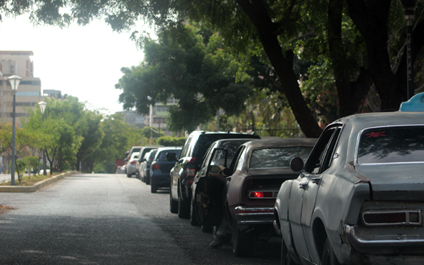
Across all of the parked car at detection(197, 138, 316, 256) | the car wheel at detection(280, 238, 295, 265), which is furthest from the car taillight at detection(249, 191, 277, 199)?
the car wheel at detection(280, 238, 295, 265)

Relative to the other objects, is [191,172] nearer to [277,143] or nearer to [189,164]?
[189,164]

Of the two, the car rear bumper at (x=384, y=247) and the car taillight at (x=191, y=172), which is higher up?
the car rear bumper at (x=384, y=247)

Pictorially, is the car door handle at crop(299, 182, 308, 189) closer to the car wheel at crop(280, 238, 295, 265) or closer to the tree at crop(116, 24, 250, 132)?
the car wheel at crop(280, 238, 295, 265)

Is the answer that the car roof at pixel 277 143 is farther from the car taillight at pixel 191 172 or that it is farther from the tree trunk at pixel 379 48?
→ the tree trunk at pixel 379 48

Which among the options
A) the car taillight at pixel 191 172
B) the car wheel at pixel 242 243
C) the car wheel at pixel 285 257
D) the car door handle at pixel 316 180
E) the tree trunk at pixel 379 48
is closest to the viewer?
the car door handle at pixel 316 180

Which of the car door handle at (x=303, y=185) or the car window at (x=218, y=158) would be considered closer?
the car door handle at (x=303, y=185)

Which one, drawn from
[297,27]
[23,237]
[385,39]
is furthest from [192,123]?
[23,237]

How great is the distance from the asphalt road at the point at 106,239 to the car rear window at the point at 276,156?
4.27 feet

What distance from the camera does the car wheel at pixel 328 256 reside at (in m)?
4.76

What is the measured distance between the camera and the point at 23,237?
10.4 meters

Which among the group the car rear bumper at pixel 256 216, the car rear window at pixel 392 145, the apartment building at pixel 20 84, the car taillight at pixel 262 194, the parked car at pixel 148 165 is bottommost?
the parked car at pixel 148 165

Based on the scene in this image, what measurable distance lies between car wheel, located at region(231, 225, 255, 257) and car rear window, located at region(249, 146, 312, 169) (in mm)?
980

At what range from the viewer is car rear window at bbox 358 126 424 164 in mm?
4734

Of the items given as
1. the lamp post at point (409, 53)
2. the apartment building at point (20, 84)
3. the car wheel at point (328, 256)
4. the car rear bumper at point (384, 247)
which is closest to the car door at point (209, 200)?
the car wheel at point (328, 256)
